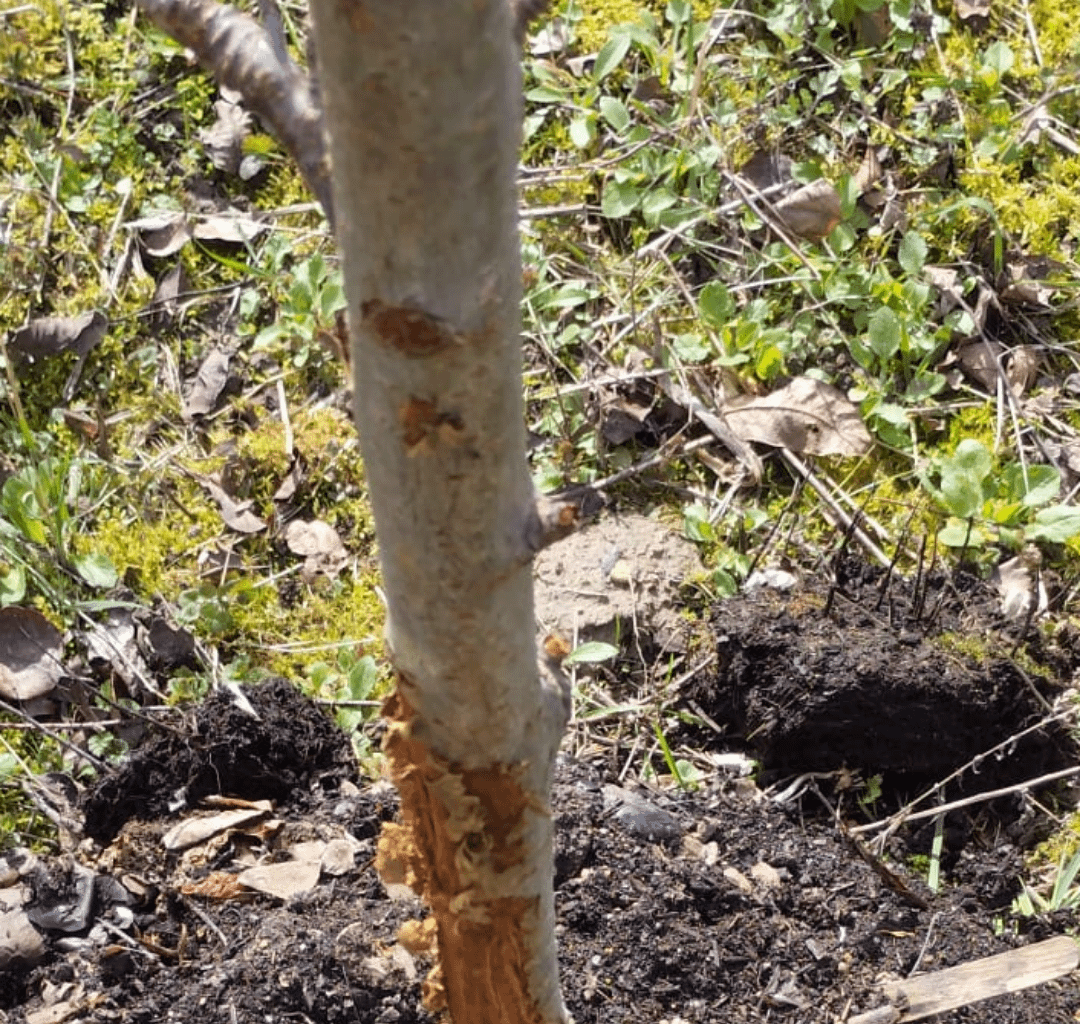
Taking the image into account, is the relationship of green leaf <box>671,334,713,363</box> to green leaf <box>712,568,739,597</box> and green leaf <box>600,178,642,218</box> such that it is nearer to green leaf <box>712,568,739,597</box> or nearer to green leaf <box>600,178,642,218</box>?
green leaf <box>600,178,642,218</box>

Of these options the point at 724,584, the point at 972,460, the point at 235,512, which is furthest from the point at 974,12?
the point at 235,512

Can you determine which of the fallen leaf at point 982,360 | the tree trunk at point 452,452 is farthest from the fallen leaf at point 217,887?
the fallen leaf at point 982,360

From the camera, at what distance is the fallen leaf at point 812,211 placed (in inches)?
133

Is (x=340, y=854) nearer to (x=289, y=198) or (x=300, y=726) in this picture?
(x=300, y=726)

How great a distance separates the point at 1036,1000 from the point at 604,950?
0.68 metres

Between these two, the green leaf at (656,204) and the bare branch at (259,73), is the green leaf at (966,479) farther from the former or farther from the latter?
the bare branch at (259,73)

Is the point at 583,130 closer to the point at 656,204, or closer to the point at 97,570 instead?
the point at 656,204

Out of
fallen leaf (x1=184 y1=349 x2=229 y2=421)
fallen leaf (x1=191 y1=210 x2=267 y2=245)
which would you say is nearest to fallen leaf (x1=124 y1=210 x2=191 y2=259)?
fallen leaf (x1=191 y1=210 x2=267 y2=245)

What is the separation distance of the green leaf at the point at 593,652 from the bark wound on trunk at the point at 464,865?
0.96 metres

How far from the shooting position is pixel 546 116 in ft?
11.9

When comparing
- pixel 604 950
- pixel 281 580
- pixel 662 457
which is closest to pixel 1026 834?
pixel 604 950

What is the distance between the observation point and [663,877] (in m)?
2.23

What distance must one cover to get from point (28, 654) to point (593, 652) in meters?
1.19

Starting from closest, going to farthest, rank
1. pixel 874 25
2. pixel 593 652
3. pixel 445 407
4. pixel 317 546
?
pixel 445 407
pixel 593 652
pixel 317 546
pixel 874 25
